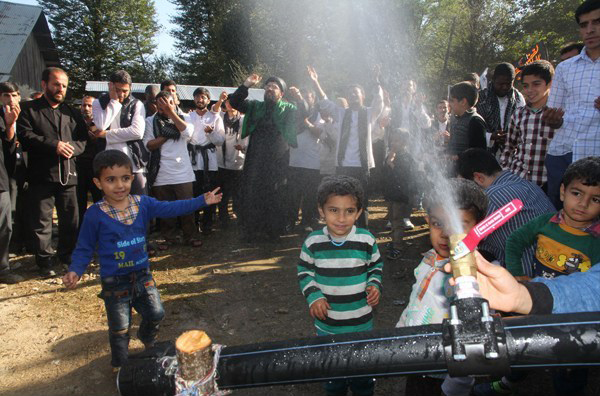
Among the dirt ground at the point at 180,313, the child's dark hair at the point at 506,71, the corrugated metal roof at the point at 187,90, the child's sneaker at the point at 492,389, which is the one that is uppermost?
the corrugated metal roof at the point at 187,90

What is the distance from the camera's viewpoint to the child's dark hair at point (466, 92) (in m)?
4.91

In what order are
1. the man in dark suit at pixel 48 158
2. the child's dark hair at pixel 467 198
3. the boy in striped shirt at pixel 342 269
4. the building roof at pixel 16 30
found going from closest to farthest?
the child's dark hair at pixel 467 198 → the boy in striped shirt at pixel 342 269 → the man in dark suit at pixel 48 158 → the building roof at pixel 16 30

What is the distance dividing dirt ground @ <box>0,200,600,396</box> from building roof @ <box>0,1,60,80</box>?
15.3 meters

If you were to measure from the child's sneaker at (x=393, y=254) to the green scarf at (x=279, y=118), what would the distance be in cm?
203

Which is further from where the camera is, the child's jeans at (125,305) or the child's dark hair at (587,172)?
the child's jeans at (125,305)

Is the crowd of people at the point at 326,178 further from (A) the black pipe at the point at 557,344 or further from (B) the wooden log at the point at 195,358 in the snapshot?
(B) the wooden log at the point at 195,358

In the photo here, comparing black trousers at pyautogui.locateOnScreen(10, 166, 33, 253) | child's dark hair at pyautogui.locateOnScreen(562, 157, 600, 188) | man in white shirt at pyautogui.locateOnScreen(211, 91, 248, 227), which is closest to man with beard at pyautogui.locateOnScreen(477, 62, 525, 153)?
child's dark hair at pyautogui.locateOnScreen(562, 157, 600, 188)

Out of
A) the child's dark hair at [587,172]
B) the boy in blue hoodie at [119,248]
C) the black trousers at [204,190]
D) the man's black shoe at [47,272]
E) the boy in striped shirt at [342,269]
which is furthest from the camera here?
the black trousers at [204,190]

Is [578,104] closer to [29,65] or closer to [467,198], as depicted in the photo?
[467,198]

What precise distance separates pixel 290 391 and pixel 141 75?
143 ft

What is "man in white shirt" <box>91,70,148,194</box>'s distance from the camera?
5250mm

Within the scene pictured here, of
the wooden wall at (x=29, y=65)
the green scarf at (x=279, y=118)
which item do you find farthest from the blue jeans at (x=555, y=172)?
the wooden wall at (x=29, y=65)

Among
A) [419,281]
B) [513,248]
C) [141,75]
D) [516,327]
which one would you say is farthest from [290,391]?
[141,75]

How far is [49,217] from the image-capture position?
5031 millimetres
